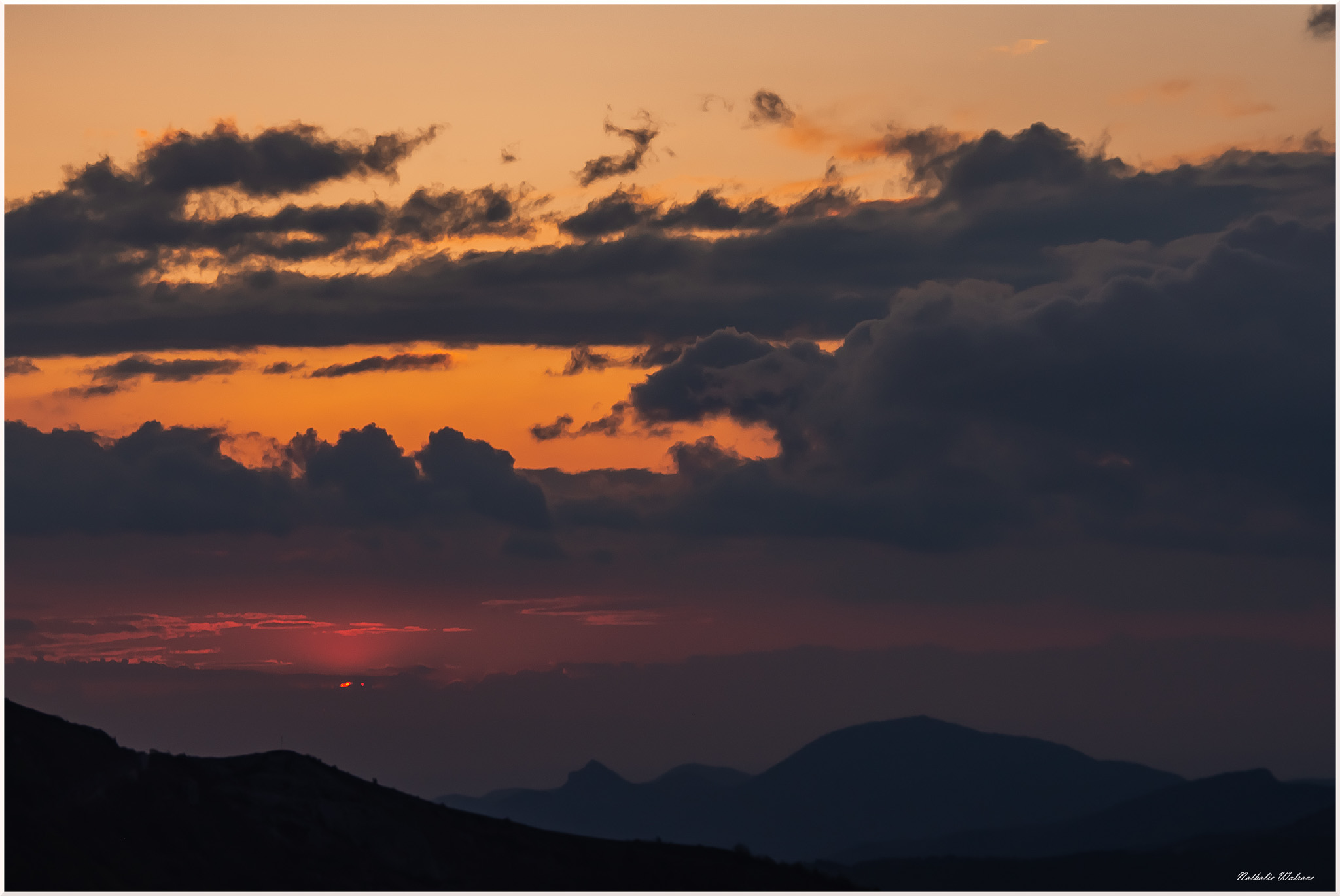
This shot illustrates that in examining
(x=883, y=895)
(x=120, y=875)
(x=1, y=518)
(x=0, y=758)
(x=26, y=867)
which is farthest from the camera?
(x=883, y=895)

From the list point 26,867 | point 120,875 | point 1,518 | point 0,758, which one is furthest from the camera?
point 120,875

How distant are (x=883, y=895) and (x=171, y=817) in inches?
Answer: 3952

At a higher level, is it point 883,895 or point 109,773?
point 109,773

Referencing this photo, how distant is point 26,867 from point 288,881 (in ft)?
138

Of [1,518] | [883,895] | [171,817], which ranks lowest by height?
[883,895]

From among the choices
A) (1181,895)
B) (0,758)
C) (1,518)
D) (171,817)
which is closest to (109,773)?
(171,817)

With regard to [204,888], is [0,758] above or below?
above

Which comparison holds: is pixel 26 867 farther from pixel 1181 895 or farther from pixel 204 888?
pixel 1181 895

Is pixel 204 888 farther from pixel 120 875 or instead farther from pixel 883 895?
pixel 883 895

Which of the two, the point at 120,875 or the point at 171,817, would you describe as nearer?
the point at 120,875

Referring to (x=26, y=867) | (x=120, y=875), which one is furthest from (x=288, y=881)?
(x=26, y=867)

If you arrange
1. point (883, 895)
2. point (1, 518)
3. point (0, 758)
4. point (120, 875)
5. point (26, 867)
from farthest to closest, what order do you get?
point (883, 895)
point (120, 875)
point (26, 867)
point (0, 758)
point (1, 518)

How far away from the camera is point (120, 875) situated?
6973 inches

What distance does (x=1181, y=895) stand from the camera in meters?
142
